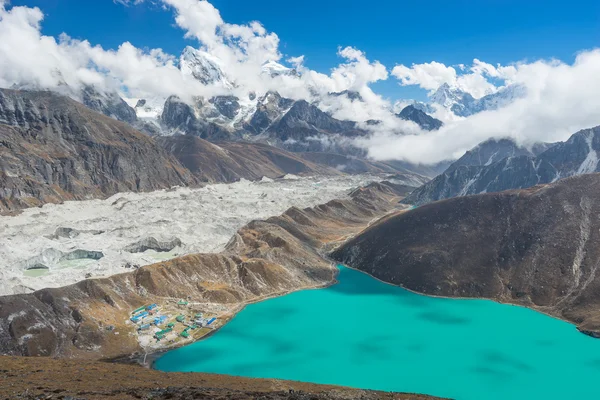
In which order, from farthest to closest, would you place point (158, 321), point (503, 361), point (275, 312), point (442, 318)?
point (275, 312) → point (442, 318) → point (158, 321) → point (503, 361)

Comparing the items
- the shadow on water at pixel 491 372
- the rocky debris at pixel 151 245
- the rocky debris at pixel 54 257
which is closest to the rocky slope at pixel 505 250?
the shadow on water at pixel 491 372

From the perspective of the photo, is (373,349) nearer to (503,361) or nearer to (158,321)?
(503,361)

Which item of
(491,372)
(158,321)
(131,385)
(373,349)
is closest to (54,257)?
(158,321)

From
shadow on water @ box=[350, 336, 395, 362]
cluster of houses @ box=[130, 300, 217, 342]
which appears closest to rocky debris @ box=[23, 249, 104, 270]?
cluster of houses @ box=[130, 300, 217, 342]

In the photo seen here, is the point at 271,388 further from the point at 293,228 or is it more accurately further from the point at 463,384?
the point at 293,228

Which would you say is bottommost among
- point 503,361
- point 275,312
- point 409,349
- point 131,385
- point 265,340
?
point 265,340

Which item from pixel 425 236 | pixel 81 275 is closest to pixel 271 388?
pixel 81 275

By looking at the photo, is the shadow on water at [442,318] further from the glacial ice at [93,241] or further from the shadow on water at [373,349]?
the glacial ice at [93,241]
